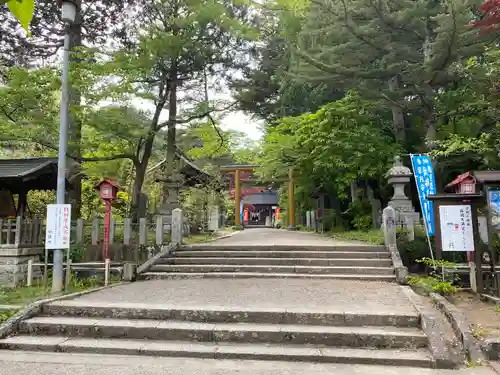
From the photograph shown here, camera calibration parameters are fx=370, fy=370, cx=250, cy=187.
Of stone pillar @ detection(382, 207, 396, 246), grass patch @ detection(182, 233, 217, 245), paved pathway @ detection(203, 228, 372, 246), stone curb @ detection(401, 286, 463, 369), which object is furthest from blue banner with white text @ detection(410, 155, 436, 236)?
grass patch @ detection(182, 233, 217, 245)

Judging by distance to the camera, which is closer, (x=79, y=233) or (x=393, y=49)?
(x=79, y=233)

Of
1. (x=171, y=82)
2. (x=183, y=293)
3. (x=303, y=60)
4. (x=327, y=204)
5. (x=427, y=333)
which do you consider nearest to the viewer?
(x=427, y=333)

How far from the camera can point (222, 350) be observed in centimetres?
488

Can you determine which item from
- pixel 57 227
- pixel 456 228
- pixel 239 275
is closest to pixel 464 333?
pixel 456 228

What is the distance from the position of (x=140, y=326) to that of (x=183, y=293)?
6.32 feet

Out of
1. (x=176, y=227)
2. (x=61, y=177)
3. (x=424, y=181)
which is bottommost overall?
(x=176, y=227)

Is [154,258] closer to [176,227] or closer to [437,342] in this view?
[176,227]

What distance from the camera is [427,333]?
5020 millimetres

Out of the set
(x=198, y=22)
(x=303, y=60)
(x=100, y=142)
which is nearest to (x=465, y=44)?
(x=303, y=60)

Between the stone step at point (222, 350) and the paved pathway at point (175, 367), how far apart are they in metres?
0.11

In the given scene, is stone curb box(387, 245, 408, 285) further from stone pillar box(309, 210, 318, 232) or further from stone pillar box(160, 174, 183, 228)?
stone pillar box(309, 210, 318, 232)

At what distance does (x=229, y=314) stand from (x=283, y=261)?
4.54 m

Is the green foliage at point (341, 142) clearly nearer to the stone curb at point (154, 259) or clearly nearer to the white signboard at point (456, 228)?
the white signboard at point (456, 228)

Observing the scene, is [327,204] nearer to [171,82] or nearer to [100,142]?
[171,82]
